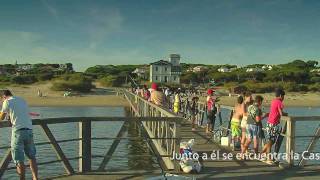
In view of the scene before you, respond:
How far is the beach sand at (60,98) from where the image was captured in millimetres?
54656

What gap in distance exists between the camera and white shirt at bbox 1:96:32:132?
767 centimetres

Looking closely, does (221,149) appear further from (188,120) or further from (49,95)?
(49,95)

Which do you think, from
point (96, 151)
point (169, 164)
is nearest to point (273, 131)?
point (169, 164)

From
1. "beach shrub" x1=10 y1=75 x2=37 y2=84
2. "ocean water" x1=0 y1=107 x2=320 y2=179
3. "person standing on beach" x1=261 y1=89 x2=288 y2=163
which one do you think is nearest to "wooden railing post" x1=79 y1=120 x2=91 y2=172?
"ocean water" x1=0 y1=107 x2=320 y2=179

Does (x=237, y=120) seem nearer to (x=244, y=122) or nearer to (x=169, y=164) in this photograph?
(x=244, y=122)

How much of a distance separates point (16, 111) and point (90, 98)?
5291cm

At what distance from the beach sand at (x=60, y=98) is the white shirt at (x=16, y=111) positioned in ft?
150

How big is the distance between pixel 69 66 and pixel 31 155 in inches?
5478

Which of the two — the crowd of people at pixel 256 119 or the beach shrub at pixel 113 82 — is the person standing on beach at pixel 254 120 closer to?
the crowd of people at pixel 256 119

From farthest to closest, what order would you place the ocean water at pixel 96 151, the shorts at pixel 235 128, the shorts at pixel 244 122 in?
the ocean water at pixel 96 151
the shorts at pixel 235 128
the shorts at pixel 244 122

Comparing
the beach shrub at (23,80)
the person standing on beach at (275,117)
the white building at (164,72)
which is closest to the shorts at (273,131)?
the person standing on beach at (275,117)

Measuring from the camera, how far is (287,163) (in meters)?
9.88

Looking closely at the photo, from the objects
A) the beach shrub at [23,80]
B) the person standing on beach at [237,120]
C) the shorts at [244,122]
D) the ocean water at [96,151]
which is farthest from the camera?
the beach shrub at [23,80]

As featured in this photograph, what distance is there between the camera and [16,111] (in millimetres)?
7691
